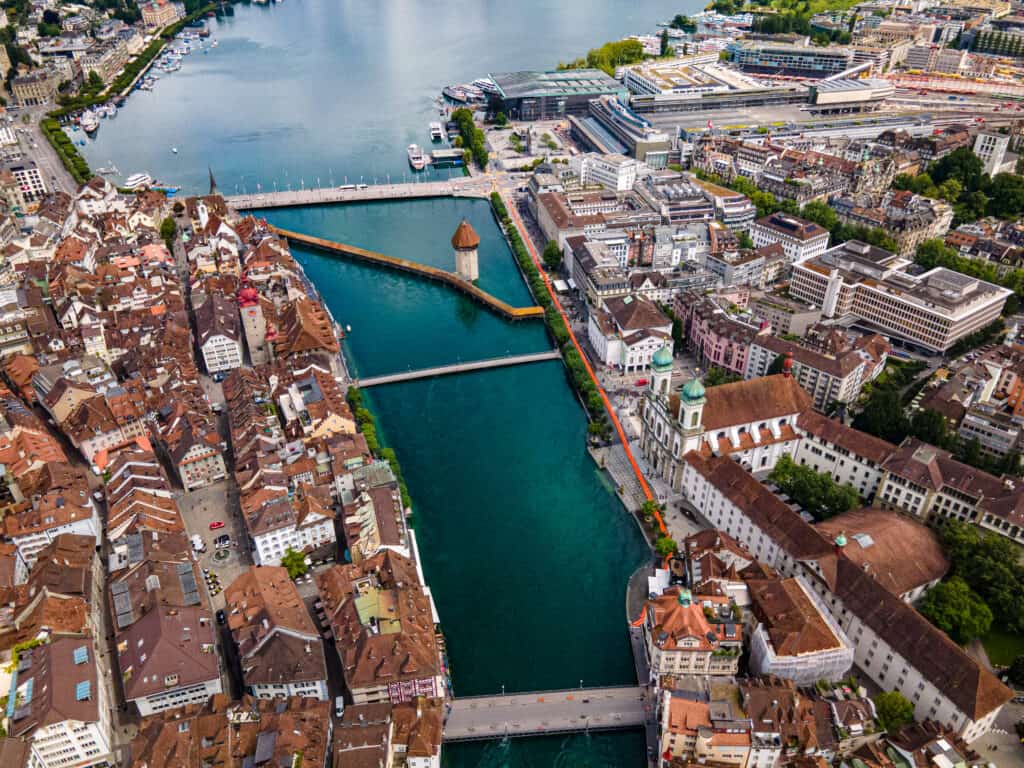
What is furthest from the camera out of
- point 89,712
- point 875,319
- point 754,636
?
point 875,319

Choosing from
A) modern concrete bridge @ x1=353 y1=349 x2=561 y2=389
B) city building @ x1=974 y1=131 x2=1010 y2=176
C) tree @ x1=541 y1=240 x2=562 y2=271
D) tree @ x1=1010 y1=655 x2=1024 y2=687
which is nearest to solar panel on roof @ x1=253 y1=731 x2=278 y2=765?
modern concrete bridge @ x1=353 y1=349 x2=561 y2=389

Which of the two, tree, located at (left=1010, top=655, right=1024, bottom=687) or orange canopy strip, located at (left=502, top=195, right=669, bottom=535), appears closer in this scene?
tree, located at (left=1010, top=655, right=1024, bottom=687)

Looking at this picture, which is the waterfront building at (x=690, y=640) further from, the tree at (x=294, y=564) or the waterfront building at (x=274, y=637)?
the tree at (x=294, y=564)

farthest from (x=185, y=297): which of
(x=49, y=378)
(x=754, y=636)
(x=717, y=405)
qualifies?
(x=754, y=636)

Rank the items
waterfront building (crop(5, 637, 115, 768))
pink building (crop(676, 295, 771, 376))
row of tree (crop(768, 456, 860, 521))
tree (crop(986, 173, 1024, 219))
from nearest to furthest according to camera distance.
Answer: waterfront building (crop(5, 637, 115, 768)) → row of tree (crop(768, 456, 860, 521)) → pink building (crop(676, 295, 771, 376)) → tree (crop(986, 173, 1024, 219))

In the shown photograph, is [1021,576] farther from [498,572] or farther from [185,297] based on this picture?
[185,297]

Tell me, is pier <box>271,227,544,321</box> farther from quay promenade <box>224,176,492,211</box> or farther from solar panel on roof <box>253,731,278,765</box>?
solar panel on roof <box>253,731,278,765</box>
